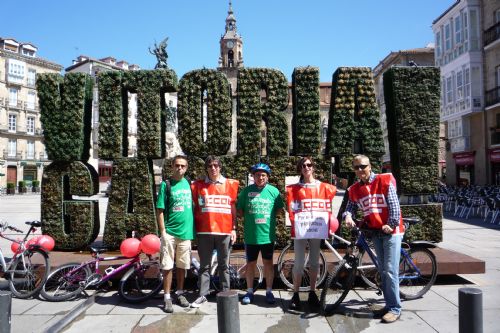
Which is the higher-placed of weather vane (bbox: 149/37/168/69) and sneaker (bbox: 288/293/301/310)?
weather vane (bbox: 149/37/168/69)

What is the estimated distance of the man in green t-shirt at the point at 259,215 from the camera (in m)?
5.54

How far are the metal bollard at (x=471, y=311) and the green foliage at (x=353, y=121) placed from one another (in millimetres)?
5110

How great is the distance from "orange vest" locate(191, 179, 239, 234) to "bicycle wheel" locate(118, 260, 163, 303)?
1.11 meters

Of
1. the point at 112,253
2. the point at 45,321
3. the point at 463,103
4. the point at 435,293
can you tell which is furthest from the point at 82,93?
the point at 463,103

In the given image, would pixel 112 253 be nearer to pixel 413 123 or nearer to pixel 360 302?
pixel 360 302

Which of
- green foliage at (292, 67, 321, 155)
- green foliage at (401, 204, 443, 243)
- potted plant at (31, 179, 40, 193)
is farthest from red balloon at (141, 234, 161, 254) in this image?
potted plant at (31, 179, 40, 193)

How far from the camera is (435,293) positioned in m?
6.25

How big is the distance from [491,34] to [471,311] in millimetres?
27057

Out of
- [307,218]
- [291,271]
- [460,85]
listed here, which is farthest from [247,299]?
[460,85]

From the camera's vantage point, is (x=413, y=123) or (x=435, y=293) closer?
(x=435, y=293)

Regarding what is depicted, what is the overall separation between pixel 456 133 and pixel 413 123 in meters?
24.0

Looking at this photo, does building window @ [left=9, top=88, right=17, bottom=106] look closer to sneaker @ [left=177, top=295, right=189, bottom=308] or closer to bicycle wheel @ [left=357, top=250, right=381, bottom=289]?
sneaker @ [left=177, top=295, right=189, bottom=308]

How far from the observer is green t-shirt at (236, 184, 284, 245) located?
18.1ft

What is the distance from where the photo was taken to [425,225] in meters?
8.13
